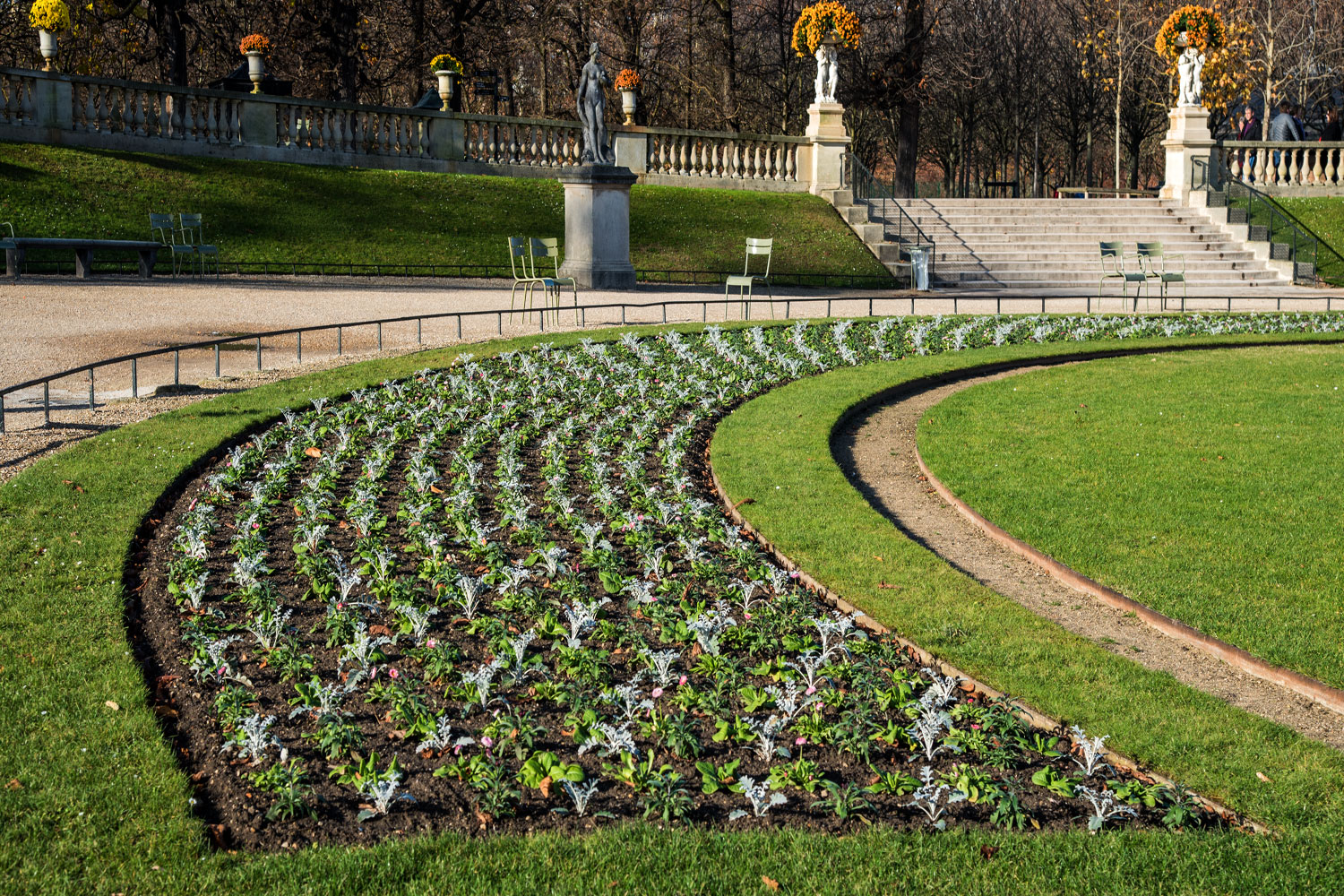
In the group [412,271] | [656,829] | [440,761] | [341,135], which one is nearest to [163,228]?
[412,271]

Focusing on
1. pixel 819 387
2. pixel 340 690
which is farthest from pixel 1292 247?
pixel 340 690

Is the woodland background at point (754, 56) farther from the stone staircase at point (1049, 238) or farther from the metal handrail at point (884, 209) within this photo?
the stone staircase at point (1049, 238)

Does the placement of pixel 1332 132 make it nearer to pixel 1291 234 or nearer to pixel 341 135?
pixel 1291 234

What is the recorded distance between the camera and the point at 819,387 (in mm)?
14336

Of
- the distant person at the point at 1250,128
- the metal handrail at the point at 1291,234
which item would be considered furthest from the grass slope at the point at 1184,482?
the distant person at the point at 1250,128

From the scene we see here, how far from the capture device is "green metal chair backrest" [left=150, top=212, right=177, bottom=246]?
23.5 m

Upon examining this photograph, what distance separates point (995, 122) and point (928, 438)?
168ft

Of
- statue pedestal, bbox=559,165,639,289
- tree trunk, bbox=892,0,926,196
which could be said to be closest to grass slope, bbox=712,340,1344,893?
statue pedestal, bbox=559,165,639,289

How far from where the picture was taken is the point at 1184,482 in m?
9.93

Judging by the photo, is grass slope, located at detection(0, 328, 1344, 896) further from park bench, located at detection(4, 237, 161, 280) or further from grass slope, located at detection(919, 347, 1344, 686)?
park bench, located at detection(4, 237, 161, 280)

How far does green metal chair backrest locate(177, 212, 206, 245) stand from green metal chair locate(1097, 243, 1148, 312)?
16.3 meters

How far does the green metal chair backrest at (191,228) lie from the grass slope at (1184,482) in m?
15.5

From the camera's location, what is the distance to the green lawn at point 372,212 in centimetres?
2492

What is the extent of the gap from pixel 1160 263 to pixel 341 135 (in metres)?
18.6
